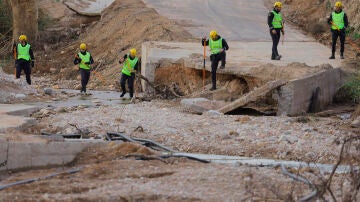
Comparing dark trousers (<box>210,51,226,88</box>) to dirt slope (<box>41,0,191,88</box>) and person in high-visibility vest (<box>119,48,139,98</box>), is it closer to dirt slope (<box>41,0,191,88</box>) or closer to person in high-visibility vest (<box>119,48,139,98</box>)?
person in high-visibility vest (<box>119,48,139,98</box>)

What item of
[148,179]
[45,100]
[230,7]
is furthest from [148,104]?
[230,7]

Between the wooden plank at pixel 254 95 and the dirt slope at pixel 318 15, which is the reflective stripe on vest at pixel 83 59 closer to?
the wooden plank at pixel 254 95

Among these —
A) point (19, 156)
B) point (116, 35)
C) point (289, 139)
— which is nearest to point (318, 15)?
point (116, 35)

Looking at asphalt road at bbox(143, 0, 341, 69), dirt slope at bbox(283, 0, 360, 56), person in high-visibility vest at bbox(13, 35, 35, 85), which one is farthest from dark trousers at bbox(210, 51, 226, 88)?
person in high-visibility vest at bbox(13, 35, 35, 85)

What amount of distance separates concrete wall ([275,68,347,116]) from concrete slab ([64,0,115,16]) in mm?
19735

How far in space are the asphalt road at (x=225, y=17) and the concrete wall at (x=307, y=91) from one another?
845 centimetres

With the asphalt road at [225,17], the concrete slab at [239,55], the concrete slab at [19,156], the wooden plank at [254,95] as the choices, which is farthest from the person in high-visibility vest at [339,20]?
the concrete slab at [19,156]

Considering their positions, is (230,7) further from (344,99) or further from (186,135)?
(186,135)

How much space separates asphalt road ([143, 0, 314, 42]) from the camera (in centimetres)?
3066

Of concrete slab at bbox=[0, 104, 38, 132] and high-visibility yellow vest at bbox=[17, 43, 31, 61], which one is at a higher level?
high-visibility yellow vest at bbox=[17, 43, 31, 61]

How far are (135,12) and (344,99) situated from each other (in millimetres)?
15215

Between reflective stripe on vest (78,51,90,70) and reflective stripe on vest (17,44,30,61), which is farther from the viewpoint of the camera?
reflective stripe on vest (17,44,30,61)

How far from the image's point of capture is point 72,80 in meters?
30.4

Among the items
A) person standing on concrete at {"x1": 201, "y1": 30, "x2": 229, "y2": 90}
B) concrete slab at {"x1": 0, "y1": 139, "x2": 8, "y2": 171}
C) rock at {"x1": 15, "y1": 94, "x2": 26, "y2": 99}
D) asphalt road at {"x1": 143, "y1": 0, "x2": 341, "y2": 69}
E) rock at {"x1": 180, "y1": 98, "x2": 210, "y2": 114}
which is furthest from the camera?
asphalt road at {"x1": 143, "y1": 0, "x2": 341, "y2": 69}
